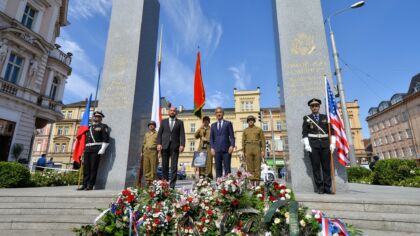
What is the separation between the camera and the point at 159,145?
21.1 feet

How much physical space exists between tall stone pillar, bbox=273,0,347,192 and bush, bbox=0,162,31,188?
30.4ft

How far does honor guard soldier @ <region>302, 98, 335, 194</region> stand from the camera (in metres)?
5.38

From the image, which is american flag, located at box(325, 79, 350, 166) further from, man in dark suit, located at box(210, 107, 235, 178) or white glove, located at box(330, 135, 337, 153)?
man in dark suit, located at box(210, 107, 235, 178)

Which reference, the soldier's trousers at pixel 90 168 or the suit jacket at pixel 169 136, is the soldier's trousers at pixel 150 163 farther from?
the soldier's trousers at pixel 90 168

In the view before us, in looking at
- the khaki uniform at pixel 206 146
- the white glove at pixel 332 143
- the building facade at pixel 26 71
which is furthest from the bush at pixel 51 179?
the white glove at pixel 332 143

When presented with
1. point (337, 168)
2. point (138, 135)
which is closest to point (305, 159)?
point (337, 168)

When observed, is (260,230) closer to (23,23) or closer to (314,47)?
(314,47)

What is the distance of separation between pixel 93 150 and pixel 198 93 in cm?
463

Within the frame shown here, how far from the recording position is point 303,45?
6.76 metres

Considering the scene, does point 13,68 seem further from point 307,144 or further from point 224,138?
point 307,144

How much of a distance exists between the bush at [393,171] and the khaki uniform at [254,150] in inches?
272

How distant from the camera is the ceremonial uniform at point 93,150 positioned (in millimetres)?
6574

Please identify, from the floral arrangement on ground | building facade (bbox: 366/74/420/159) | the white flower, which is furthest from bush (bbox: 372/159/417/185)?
building facade (bbox: 366/74/420/159)

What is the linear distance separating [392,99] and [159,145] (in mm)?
70072
